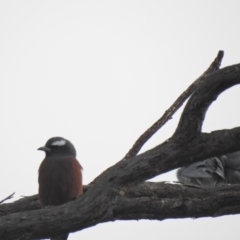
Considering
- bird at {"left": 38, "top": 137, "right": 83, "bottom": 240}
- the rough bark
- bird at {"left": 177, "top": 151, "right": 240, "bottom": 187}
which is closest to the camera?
the rough bark

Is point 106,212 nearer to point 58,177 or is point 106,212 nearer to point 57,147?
point 58,177

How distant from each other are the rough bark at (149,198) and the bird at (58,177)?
2242 mm

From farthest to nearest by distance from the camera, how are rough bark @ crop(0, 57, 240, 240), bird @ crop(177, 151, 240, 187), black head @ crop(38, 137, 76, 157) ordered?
1. black head @ crop(38, 137, 76, 157)
2. bird @ crop(177, 151, 240, 187)
3. rough bark @ crop(0, 57, 240, 240)

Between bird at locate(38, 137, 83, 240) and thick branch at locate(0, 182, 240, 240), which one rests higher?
bird at locate(38, 137, 83, 240)

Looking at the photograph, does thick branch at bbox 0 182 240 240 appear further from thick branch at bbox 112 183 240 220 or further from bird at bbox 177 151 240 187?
bird at bbox 177 151 240 187

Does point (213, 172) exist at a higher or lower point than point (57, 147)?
Answer: lower

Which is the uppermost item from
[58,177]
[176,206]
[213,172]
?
[58,177]

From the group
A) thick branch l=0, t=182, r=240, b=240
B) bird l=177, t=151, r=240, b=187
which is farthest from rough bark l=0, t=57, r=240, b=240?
bird l=177, t=151, r=240, b=187

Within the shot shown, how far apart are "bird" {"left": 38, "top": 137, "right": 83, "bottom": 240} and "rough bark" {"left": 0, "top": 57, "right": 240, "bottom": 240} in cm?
224

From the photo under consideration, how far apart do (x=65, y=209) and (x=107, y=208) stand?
330 mm

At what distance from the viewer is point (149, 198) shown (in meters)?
4.16

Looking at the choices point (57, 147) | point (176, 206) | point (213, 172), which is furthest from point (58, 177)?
point (176, 206)

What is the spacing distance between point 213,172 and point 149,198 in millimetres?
2160

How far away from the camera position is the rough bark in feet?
13.4
